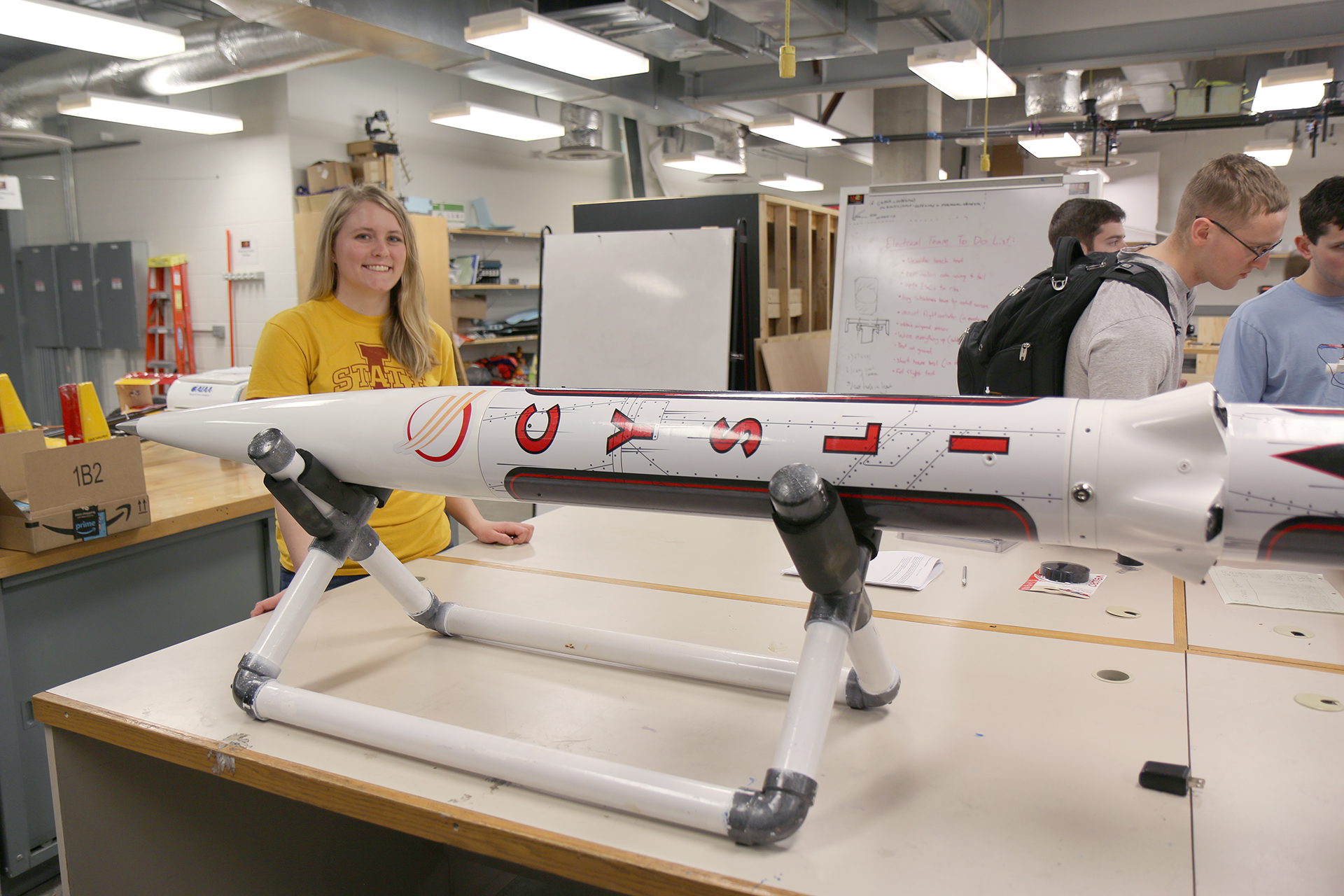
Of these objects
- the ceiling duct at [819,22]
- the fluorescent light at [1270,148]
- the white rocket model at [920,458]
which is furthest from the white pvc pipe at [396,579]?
Answer: the fluorescent light at [1270,148]

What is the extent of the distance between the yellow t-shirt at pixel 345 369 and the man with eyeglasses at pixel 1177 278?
4.50 ft

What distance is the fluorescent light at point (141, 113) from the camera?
4652 mm

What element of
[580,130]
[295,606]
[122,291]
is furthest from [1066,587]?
[122,291]

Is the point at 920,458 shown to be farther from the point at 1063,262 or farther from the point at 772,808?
the point at 1063,262

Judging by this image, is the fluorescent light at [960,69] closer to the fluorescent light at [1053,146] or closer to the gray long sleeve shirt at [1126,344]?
the fluorescent light at [1053,146]

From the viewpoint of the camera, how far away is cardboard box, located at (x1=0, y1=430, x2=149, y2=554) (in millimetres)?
1809

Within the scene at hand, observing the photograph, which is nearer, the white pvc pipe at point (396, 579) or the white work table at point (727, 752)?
the white work table at point (727, 752)

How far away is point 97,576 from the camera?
204 centimetres

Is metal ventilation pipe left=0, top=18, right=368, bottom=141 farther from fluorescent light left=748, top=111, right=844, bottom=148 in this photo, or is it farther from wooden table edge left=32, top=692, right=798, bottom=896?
wooden table edge left=32, top=692, right=798, bottom=896

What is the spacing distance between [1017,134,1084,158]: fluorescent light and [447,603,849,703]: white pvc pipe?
6.67m

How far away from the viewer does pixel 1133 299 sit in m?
1.68

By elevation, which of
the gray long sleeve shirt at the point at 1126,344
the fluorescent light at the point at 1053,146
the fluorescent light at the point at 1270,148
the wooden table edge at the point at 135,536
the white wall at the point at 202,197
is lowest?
the wooden table edge at the point at 135,536

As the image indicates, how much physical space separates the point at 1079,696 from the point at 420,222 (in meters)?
5.55

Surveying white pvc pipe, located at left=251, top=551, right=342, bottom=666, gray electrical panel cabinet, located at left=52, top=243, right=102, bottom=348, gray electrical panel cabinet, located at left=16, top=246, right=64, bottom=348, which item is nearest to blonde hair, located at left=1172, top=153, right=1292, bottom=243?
white pvc pipe, located at left=251, top=551, right=342, bottom=666
